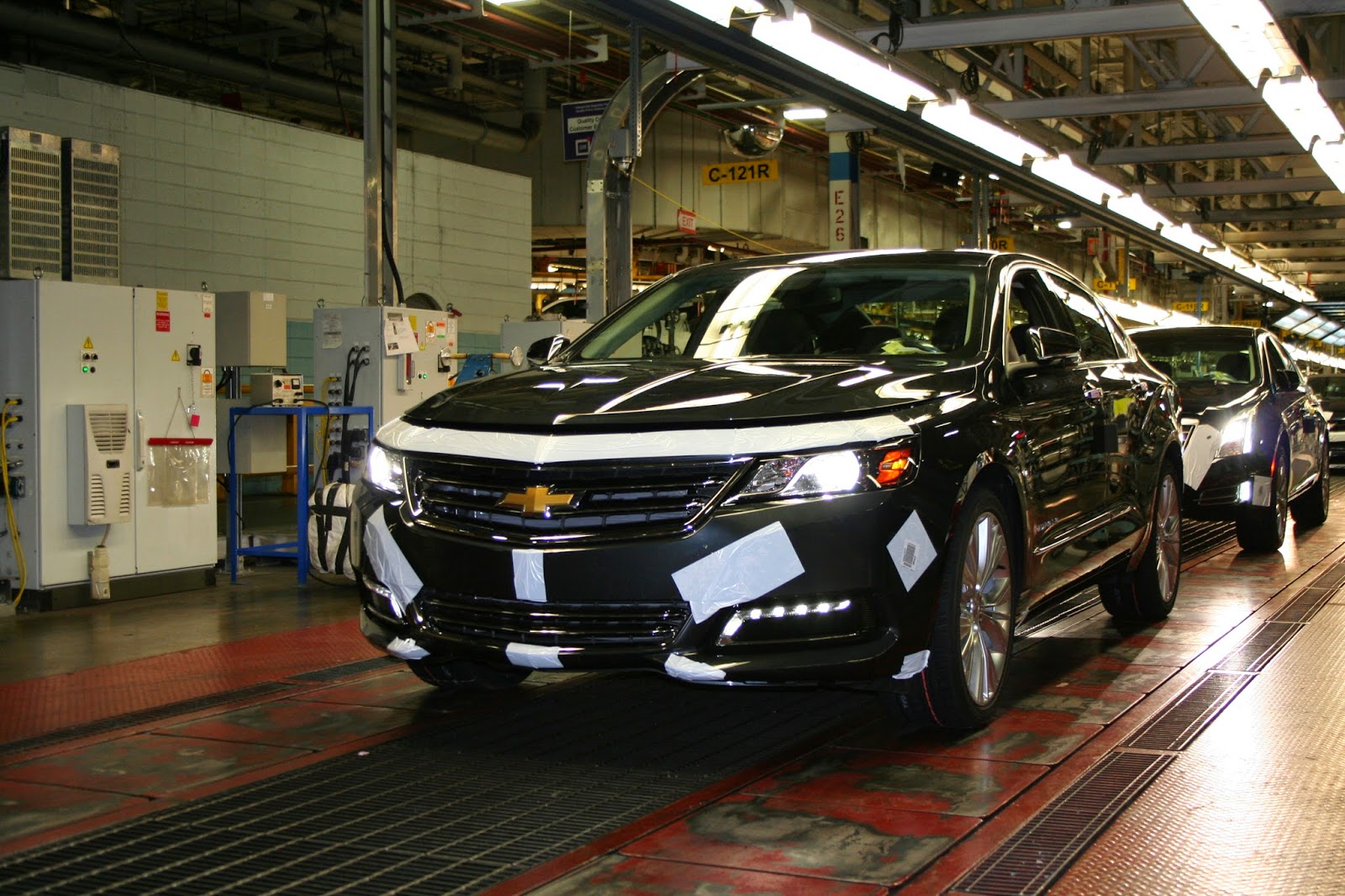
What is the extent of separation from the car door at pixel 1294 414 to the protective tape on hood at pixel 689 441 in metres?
7.07

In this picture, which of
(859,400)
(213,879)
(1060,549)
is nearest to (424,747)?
(213,879)

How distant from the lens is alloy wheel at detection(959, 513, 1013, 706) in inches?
177

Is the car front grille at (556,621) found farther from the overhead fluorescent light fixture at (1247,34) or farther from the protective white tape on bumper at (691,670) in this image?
the overhead fluorescent light fixture at (1247,34)

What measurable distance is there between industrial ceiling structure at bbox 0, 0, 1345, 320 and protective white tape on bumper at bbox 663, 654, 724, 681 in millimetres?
5421

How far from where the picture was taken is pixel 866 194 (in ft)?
79.1

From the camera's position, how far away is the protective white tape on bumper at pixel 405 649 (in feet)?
14.3

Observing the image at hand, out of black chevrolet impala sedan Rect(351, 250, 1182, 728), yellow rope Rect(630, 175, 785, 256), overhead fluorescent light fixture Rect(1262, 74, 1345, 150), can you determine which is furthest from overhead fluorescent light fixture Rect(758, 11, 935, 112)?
yellow rope Rect(630, 175, 785, 256)

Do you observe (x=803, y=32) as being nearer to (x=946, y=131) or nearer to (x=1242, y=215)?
(x=946, y=131)

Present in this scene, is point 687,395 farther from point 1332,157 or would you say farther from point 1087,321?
point 1332,157

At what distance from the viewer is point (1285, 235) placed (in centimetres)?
2553

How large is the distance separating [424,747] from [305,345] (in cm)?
1192

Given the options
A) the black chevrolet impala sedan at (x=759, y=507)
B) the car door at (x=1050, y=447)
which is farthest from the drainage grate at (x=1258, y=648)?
the black chevrolet impala sedan at (x=759, y=507)

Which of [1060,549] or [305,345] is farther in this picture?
[305,345]

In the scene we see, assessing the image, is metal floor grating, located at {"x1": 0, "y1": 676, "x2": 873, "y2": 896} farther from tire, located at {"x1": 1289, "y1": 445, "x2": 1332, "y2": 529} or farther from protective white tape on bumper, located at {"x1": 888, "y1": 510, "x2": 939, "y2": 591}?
tire, located at {"x1": 1289, "y1": 445, "x2": 1332, "y2": 529}
